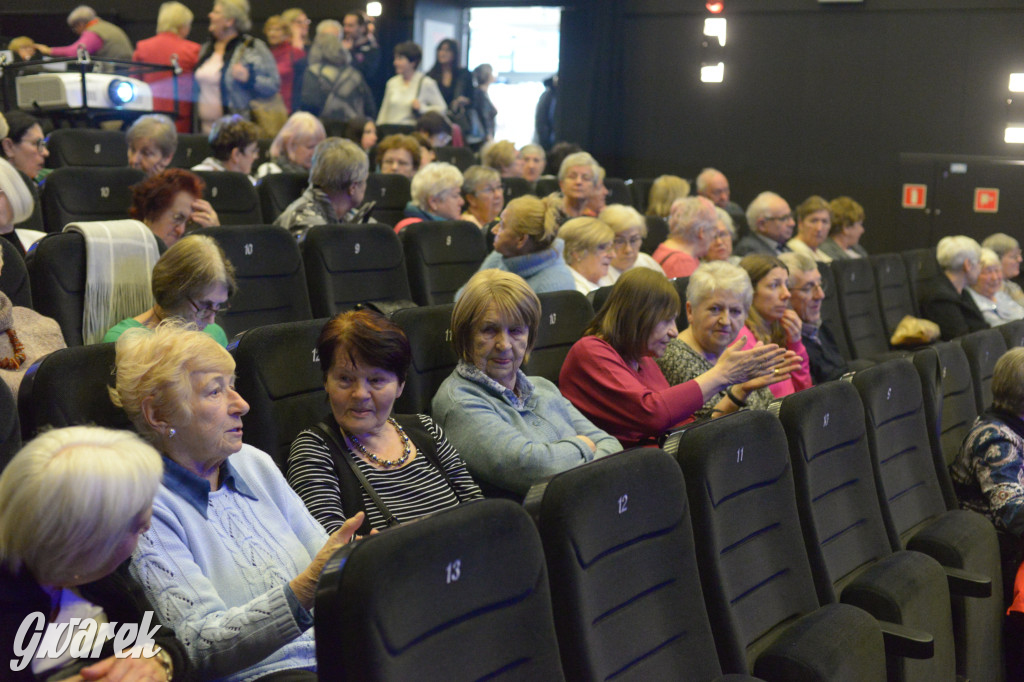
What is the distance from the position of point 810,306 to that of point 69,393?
3146 millimetres

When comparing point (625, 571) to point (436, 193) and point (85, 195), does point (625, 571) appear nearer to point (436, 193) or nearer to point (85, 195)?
point (85, 195)

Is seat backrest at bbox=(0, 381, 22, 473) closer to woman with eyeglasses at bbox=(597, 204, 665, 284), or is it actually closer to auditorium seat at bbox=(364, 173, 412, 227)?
woman with eyeglasses at bbox=(597, 204, 665, 284)

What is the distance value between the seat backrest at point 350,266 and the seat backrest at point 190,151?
8.93 feet

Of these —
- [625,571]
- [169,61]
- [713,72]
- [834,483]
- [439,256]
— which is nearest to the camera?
[625,571]

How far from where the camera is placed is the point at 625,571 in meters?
1.73

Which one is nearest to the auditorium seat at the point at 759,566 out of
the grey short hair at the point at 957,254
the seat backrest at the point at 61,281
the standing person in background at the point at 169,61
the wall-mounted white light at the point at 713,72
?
the seat backrest at the point at 61,281

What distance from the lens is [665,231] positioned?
20.5 ft

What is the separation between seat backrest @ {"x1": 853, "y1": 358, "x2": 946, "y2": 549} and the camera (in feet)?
9.07

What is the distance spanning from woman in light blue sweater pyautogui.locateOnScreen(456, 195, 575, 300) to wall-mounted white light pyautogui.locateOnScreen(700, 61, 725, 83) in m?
A: 6.37

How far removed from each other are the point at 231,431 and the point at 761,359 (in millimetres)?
1750

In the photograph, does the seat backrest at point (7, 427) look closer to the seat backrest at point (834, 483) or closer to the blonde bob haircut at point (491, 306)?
the blonde bob haircut at point (491, 306)

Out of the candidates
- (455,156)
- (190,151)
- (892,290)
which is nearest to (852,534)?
(892,290)

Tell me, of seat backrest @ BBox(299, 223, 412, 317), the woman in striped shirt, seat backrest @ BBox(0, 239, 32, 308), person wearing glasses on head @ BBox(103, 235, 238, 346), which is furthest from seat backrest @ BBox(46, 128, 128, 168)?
the woman in striped shirt

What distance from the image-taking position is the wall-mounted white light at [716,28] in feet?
31.0
